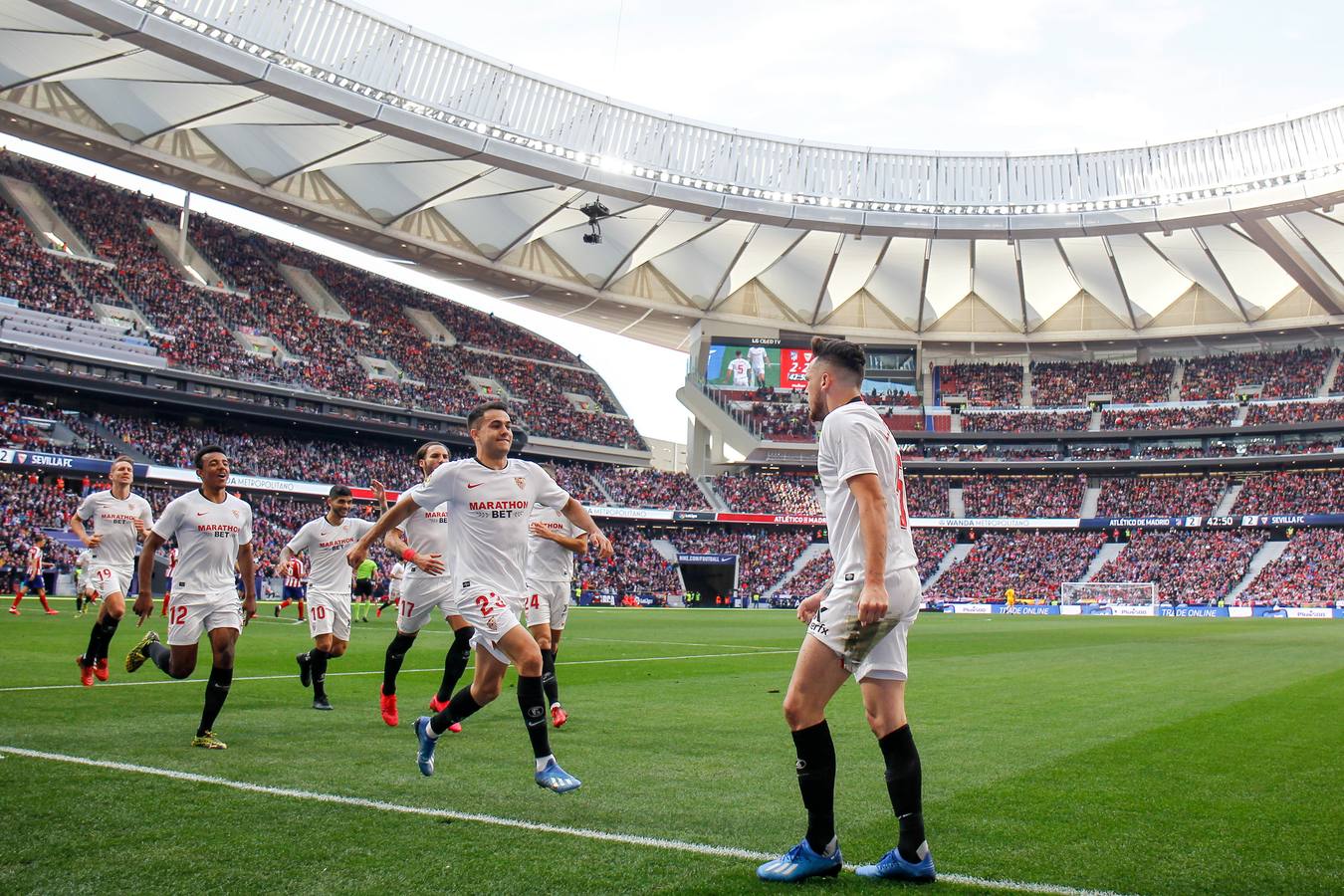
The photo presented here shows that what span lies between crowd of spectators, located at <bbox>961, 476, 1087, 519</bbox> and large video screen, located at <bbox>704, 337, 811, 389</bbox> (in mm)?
13614

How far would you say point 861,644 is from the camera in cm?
472

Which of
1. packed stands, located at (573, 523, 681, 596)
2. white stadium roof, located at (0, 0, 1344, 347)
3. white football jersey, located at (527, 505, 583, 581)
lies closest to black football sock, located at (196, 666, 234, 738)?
white football jersey, located at (527, 505, 583, 581)

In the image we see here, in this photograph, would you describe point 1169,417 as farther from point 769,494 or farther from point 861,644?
point 861,644

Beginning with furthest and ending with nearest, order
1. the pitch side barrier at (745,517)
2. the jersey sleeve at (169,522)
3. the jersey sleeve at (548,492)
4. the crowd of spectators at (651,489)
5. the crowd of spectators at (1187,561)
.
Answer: the crowd of spectators at (651,489)
the crowd of spectators at (1187,561)
the pitch side barrier at (745,517)
the jersey sleeve at (169,522)
the jersey sleeve at (548,492)

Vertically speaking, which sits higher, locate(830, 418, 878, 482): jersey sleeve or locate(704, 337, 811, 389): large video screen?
locate(704, 337, 811, 389): large video screen

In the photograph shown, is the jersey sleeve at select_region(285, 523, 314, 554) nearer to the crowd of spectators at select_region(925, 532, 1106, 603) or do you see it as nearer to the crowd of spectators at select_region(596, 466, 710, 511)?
the crowd of spectators at select_region(925, 532, 1106, 603)

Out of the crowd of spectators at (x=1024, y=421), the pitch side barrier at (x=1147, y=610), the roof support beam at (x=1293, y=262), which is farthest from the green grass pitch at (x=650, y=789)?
the crowd of spectators at (x=1024, y=421)

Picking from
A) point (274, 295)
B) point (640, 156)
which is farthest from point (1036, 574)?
point (274, 295)

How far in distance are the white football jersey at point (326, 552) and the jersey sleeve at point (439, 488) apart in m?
4.94

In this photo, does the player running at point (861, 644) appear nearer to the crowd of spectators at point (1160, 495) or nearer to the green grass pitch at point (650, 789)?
the green grass pitch at point (650, 789)

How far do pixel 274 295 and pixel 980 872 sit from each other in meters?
58.9

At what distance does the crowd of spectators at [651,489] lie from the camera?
6569cm

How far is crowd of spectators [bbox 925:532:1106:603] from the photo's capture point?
201ft

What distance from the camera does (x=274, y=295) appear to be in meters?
58.2
